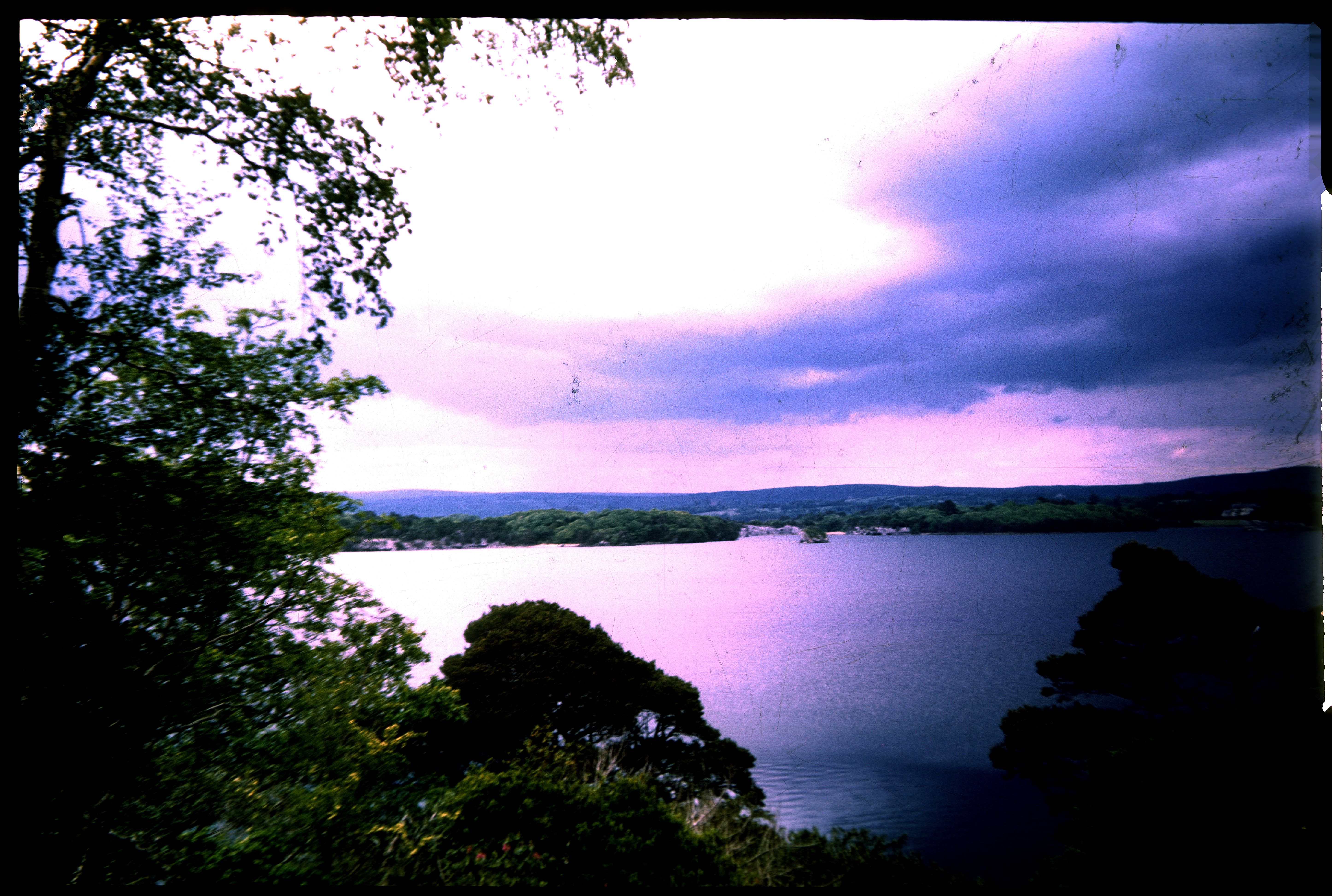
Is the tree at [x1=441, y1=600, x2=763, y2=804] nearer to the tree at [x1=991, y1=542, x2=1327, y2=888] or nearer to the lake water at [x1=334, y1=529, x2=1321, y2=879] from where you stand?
the lake water at [x1=334, y1=529, x2=1321, y2=879]

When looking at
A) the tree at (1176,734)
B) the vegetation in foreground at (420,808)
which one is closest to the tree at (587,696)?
the vegetation in foreground at (420,808)

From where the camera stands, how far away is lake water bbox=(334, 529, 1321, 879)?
3.93 m

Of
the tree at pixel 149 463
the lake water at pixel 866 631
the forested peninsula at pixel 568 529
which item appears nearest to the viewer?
the tree at pixel 149 463

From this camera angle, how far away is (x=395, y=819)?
3094 mm

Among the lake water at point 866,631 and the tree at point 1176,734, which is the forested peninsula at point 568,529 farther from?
the tree at point 1176,734

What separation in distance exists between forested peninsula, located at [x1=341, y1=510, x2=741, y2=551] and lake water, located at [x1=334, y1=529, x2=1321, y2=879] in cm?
11

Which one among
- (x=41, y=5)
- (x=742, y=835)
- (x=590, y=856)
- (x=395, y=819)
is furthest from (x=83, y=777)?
(x=742, y=835)

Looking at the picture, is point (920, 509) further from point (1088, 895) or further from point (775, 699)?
point (1088, 895)

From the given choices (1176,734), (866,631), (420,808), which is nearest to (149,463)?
(420,808)

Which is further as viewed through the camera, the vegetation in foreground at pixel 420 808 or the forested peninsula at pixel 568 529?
the forested peninsula at pixel 568 529

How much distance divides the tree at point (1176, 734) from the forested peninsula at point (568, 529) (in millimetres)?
2619

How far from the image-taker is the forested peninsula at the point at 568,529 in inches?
167

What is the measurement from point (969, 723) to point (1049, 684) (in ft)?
2.01

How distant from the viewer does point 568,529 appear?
4309mm
